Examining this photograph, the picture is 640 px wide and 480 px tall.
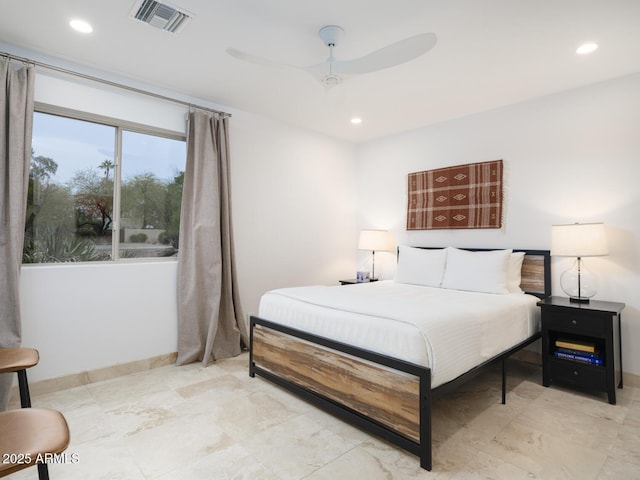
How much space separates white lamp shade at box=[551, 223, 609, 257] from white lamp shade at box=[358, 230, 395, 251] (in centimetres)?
192

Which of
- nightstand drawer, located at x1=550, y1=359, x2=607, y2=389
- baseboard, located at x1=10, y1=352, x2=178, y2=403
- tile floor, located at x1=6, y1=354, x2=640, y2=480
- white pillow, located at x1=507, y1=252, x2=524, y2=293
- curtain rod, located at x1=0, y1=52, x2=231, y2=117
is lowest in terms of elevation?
tile floor, located at x1=6, y1=354, x2=640, y2=480

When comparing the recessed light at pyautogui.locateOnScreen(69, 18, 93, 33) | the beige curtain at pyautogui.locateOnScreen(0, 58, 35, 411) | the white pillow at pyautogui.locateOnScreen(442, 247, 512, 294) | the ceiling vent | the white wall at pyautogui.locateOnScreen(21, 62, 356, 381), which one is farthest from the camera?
the white pillow at pyautogui.locateOnScreen(442, 247, 512, 294)

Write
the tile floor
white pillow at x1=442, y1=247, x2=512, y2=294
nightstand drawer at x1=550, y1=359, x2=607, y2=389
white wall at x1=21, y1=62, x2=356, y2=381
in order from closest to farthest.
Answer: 1. the tile floor
2. nightstand drawer at x1=550, y1=359, x2=607, y2=389
3. white wall at x1=21, y1=62, x2=356, y2=381
4. white pillow at x1=442, y1=247, x2=512, y2=294

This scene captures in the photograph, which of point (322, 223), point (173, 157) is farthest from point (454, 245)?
point (173, 157)

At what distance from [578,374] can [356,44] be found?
2969 mm

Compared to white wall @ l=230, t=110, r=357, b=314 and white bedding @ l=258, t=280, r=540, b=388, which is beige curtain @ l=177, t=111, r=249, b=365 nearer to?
white wall @ l=230, t=110, r=357, b=314

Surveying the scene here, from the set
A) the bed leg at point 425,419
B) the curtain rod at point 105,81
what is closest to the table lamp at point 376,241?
the curtain rod at point 105,81

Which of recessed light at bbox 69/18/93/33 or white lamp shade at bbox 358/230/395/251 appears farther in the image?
white lamp shade at bbox 358/230/395/251

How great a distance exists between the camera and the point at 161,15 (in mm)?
2254

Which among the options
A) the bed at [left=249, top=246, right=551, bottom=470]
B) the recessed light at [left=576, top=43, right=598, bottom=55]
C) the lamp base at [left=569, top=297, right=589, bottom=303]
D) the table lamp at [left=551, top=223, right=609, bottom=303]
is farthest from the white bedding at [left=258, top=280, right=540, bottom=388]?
the recessed light at [left=576, top=43, right=598, bottom=55]

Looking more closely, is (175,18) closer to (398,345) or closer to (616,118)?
(398,345)

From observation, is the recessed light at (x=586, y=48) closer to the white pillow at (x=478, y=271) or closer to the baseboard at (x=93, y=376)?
the white pillow at (x=478, y=271)

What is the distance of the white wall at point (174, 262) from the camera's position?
110 inches

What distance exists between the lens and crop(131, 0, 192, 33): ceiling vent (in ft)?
7.09
